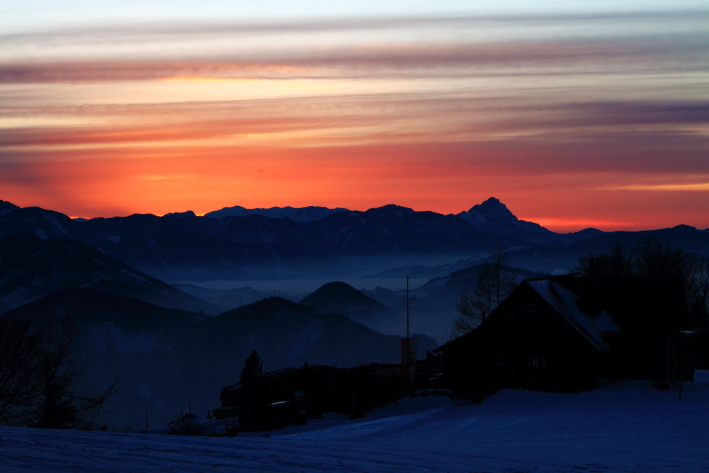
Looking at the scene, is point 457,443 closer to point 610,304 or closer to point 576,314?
point 576,314

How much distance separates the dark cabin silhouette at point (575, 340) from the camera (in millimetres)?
44844

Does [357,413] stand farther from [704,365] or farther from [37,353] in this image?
[704,365]

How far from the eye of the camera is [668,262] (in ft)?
299

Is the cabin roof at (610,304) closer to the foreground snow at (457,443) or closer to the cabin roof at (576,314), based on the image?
the cabin roof at (576,314)

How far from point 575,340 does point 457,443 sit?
21.4 metres

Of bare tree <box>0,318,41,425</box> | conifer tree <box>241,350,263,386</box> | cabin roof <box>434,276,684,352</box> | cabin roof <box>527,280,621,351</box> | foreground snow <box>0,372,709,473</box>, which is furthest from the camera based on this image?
conifer tree <box>241,350,263,386</box>

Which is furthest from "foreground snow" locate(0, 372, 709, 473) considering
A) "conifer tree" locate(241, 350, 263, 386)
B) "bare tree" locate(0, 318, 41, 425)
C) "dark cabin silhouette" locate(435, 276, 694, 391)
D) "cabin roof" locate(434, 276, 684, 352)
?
"conifer tree" locate(241, 350, 263, 386)

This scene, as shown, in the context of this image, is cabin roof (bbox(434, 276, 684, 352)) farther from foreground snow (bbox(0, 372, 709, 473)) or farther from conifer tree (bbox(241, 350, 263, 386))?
conifer tree (bbox(241, 350, 263, 386))

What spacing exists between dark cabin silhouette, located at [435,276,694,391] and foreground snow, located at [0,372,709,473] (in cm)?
268

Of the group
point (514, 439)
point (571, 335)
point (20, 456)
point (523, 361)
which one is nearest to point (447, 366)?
point (523, 361)

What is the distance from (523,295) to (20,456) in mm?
36093

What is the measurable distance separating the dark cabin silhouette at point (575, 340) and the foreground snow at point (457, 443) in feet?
8.80

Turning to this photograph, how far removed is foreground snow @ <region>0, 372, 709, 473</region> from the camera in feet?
54.4

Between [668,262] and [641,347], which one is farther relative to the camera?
[668,262]
